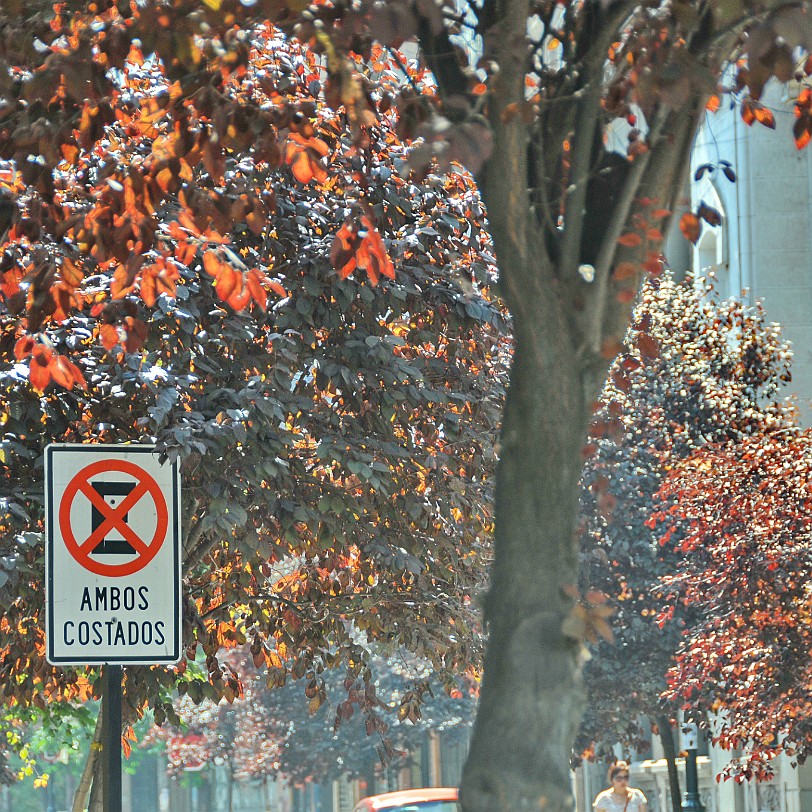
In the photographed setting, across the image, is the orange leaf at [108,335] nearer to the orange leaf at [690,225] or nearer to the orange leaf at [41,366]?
the orange leaf at [41,366]

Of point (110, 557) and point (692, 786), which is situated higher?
point (110, 557)

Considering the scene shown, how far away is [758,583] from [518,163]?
1374cm

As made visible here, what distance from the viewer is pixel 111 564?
6.48 meters

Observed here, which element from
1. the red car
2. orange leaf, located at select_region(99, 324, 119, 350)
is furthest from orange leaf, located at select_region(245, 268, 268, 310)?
the red car

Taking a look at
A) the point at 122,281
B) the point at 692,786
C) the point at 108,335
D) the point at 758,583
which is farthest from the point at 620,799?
the point at 122,281

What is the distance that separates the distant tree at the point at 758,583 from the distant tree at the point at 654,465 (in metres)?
4.85

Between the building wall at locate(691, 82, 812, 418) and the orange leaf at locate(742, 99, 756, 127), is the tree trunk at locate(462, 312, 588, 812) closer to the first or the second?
Answer: the orange leaf at locate(742, 99, 756, 127)

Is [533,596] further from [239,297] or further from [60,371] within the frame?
[60,371]

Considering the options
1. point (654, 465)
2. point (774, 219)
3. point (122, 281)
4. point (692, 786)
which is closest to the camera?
point (122, 281)

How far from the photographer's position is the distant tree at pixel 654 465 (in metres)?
25.2

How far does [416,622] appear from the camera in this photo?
40.7 feet

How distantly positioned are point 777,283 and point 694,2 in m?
29.3

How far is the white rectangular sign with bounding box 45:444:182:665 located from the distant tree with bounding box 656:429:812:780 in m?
12.4

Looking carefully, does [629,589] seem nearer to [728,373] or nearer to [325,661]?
[728,373]
